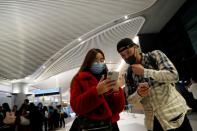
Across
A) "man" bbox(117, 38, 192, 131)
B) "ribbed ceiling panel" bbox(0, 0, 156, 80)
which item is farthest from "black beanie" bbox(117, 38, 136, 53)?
"ribbed ceiling panel" bbox(0, 0, 156, 80)

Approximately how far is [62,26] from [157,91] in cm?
1311

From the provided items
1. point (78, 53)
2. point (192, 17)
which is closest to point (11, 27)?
point (78, 53)

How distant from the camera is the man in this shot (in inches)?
69.2

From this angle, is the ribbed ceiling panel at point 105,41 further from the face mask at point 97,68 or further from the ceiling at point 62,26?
the face mask at point 97,68

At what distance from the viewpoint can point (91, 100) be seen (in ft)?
5.50

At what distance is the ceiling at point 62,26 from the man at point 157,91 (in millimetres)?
9697

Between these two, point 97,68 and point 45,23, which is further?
point 45,23

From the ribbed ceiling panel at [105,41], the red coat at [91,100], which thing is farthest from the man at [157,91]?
the ribbed ceiling panel at [105,41]

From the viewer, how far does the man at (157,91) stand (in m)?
1.76

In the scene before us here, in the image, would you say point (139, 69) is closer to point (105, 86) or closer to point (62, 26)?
point (105, 86)

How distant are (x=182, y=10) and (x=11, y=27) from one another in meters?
9.89

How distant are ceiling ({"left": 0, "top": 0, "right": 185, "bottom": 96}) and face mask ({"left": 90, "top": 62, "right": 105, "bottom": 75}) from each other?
9844 millimetres

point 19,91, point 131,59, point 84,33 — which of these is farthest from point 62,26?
point 131,59

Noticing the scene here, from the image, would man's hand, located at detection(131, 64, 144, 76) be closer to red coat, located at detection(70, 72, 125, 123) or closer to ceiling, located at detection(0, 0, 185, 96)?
red coat, located at detection(70, 72, 125, 123)
